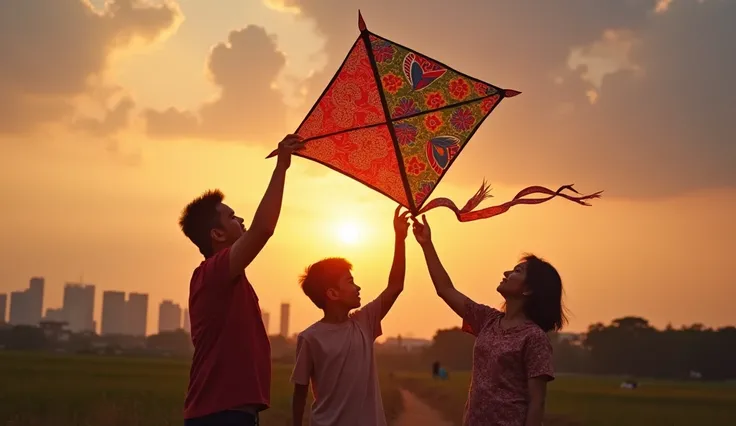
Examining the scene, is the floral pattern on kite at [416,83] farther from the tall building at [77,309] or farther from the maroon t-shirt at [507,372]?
the tall building at [77,309]

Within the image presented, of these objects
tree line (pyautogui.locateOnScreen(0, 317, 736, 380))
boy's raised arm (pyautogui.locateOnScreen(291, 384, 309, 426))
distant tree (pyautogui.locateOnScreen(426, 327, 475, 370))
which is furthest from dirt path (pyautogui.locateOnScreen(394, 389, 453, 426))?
distant tree (pyautogui.locateOnScreen(426, 327, 475, 370))

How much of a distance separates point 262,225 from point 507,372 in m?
1.66

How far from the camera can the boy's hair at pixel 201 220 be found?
Answer: 4723mm

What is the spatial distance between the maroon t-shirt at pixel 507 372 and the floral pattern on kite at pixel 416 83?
1708 millimetres

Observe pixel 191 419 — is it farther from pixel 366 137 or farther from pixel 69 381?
pixel 69 381

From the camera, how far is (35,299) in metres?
178

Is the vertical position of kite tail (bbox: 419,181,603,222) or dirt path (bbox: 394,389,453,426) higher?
kite tail (bbox: 419,181,603,222)

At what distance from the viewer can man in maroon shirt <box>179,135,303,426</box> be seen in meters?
4.25

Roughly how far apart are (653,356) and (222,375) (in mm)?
82175

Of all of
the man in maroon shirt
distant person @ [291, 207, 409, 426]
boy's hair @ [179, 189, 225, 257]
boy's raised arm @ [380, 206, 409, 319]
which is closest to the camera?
the man in maroon shirt

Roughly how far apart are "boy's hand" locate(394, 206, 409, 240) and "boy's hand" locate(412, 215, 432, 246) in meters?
0.05

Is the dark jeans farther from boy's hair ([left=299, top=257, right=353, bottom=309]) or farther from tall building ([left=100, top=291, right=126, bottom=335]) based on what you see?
tall building ([left=100, top=291, right=126, bottom=335])

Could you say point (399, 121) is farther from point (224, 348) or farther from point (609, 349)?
point (609, 349)

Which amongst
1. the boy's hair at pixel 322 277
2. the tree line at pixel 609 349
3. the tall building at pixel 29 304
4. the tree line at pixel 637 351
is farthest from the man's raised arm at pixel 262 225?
the tall building at pixel 29 304
